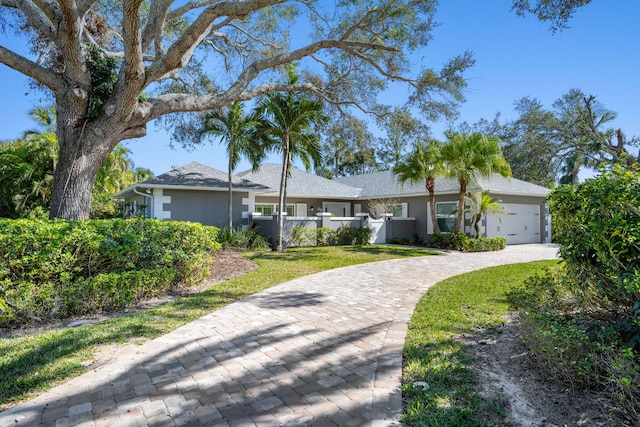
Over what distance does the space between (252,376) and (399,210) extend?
1843 cm

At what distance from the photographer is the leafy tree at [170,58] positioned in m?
7.15

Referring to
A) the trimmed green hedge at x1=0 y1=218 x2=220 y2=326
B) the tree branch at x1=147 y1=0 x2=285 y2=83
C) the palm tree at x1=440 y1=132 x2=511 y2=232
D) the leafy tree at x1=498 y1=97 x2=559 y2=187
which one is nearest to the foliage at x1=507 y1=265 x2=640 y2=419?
the trimmed green hedge at x1=0 y1=218 x2=220 y2=326

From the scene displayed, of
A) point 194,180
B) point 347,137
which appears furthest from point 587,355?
point 194,180

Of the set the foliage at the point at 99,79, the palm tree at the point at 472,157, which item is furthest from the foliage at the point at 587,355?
the palm tree at the point at 472,157

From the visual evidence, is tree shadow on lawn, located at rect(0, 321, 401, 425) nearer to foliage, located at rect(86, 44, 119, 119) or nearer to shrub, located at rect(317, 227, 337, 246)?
foliage, located at rect(86, 44, 119, 119)

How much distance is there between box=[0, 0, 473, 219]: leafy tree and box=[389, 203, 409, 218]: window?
9.15 metres

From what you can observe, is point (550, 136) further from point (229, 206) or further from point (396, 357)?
point (396, 357)

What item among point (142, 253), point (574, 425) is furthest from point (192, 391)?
point (142, 253)

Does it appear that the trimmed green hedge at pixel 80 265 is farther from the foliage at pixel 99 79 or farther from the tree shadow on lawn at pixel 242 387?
the foliage at pixel 99 79

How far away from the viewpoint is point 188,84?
13195 millimetres

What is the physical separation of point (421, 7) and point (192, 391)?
1059 centimetres

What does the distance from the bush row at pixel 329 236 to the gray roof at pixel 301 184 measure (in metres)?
3.71

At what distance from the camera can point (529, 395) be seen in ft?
10.0

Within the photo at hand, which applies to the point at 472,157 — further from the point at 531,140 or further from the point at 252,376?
the point at 252,376
